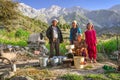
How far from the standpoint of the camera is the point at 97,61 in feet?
46.9

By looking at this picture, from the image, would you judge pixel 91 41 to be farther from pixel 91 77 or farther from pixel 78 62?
pixel 91 77

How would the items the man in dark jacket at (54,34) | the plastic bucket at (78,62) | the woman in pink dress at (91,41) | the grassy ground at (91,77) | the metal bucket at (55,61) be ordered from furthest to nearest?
1. the man in dark jacket at (54,34)
2. the woman in pink dress at (91,41)
3. the metal bucket at (55,61)
4. the plastic bucket at (78,62)
5. the grassy ground at (91,77)

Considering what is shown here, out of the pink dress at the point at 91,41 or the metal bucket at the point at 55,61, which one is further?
the pink dress at the point at 91,41

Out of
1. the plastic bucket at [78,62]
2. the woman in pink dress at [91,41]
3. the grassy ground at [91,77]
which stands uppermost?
the woman in pink dress at [91,41]

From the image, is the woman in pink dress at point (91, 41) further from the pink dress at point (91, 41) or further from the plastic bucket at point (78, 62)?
the plastic bucket at point (78, 62)

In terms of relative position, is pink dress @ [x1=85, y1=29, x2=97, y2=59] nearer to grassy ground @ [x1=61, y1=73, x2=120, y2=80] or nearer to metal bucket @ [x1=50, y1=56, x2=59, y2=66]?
metal bucket @ [x1=50, y1=56, x2=59, y2=66]

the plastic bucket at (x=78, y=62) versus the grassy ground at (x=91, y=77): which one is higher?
the plastic bucket at (x=78, y=62)

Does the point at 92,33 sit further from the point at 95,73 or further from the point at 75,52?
the point at 95,73

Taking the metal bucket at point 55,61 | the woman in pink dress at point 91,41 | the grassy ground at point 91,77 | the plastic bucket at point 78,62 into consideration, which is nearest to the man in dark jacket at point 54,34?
the woman in pink dress at point 91,41

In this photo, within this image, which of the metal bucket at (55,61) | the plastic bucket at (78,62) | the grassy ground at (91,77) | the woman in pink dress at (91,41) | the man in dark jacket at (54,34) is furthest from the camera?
the man in dark jacket at (54,34)

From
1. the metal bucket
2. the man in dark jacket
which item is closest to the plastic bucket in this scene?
the metal bucket

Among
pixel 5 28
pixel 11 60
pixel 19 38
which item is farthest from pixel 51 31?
pixel 5 28

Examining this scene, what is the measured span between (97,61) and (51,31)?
2.27 meters

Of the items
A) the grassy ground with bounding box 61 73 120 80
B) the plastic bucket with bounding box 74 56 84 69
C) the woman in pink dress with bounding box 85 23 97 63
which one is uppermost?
the woman in pink dress with bounding box 85 23 97 63
